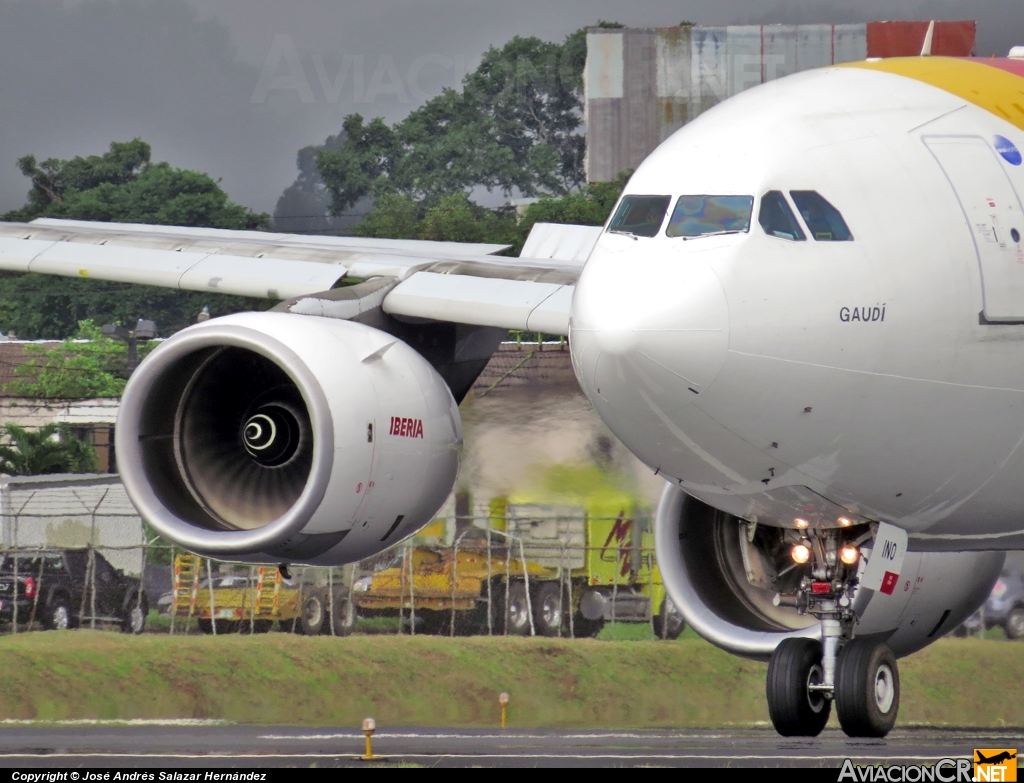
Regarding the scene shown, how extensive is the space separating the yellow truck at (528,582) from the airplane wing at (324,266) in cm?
922

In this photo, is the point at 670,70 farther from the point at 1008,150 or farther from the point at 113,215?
the point at 1008,150

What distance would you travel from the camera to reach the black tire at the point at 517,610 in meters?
25.6

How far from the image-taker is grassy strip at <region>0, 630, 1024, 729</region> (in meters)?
20.5

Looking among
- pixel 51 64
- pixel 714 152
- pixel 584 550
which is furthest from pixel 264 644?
pixel 51 64

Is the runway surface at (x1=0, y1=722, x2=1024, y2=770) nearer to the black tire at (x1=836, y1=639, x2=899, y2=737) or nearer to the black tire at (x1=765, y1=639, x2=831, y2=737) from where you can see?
the black tire at (x1=765, y1=639, x2=831, y2=737)

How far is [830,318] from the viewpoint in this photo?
9039mm

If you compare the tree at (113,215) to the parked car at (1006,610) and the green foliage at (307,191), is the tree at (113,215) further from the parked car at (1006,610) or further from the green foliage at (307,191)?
the green foliage at (307,191)

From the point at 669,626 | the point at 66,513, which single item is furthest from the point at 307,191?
the point at 669,626

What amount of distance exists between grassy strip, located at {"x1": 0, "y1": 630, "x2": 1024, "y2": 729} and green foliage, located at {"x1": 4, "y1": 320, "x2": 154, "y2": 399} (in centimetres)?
2441

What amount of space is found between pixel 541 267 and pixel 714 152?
4.77 meters

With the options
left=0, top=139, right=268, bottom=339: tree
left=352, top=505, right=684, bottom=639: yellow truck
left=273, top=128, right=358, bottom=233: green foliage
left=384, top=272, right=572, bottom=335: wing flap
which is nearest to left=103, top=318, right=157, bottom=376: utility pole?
left=0, top=139, right=268, bottom=339: tree

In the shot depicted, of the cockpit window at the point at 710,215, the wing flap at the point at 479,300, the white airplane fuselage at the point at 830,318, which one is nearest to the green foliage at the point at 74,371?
the wing flap at the point at 479,300

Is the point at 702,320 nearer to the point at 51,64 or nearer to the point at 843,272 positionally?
the point at 843,272

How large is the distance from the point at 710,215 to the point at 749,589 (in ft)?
14.3
